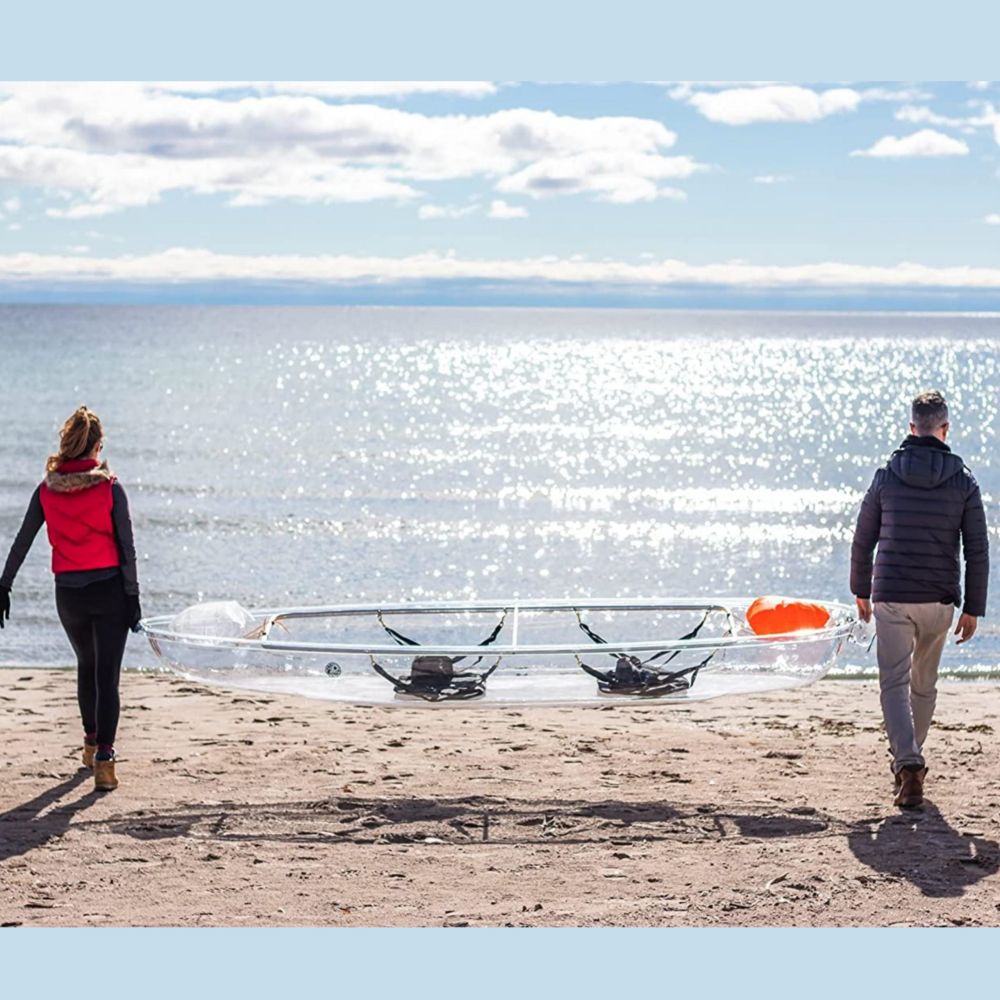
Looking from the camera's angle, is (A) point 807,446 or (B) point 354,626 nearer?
(B) point 354,626

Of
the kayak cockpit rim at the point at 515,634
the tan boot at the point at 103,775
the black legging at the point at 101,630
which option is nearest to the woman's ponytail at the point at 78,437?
the black legging at the point at 101,630

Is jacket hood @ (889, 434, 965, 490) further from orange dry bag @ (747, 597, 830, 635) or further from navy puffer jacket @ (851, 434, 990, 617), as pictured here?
orange dry bag @ (747, 597, 830, 635)

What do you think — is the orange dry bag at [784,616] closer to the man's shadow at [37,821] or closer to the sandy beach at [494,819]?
the sandy beach at [494,819]

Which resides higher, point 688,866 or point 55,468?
point 55,468

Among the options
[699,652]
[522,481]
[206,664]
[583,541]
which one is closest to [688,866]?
[699,652]

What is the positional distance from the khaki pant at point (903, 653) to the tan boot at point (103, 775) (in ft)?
10.9

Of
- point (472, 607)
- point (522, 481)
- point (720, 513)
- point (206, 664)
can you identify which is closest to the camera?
point (206, 664)

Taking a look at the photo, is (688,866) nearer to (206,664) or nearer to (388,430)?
(206,664)

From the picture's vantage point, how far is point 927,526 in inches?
249

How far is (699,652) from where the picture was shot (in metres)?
7.29

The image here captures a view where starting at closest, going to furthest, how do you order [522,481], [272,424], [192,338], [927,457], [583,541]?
1. [927,457]
2. [583,541]
3. [522,481]
4. [272,424]
5. [192,338]

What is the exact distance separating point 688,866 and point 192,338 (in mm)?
115250

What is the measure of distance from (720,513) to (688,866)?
2089 cm

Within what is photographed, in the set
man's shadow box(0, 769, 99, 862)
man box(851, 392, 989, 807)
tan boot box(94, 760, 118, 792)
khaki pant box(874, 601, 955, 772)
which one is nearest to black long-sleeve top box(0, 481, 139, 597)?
tan boot box(94, 760, 118, 792)
